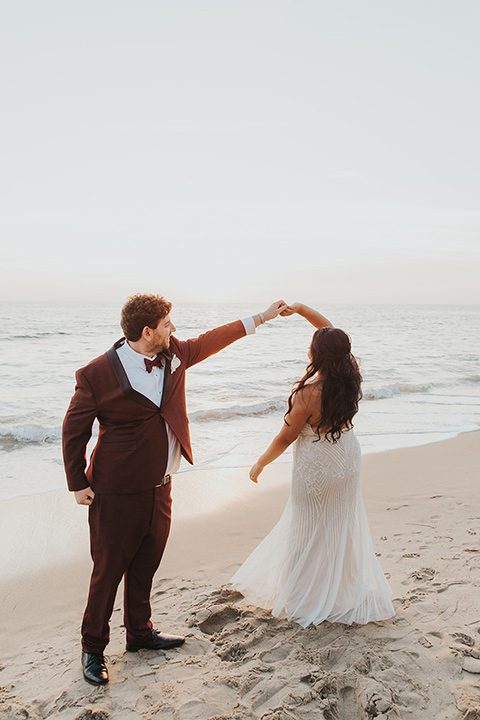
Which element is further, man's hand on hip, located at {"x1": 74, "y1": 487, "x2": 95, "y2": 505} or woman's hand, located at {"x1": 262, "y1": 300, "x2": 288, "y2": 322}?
woman's hand, located at {"x1": 262, "y1": 300, "x2": 288, "y2": 322}

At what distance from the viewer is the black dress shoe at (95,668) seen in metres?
2.74

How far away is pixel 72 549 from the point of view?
187 inches

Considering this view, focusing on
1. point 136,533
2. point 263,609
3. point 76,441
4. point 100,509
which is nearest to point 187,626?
point 263,609

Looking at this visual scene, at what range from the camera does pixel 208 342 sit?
3201mm

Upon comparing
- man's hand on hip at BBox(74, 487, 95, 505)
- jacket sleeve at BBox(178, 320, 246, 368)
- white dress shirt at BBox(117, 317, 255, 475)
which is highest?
jacket sleeve at BBox(178, 320, 246, 368)

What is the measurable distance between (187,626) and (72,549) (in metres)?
1.86

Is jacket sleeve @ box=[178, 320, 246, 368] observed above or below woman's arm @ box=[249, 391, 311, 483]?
above

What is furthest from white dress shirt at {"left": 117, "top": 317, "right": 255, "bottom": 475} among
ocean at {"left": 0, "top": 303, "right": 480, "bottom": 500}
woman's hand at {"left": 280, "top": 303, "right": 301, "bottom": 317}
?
ocean at {"left": 0, "top": 303, "right": 480, "bottom": 500}

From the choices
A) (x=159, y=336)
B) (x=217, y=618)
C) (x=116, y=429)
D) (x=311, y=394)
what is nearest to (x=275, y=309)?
(x=311, y=394)

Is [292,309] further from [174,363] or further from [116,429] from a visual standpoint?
[116,429]

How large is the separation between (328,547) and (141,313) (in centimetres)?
172

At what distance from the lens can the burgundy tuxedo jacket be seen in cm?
269

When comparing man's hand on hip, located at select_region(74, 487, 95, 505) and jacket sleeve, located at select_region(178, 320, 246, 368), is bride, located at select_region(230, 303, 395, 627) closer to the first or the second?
jacket sleeve, located at select_region(178, 320, 246, 368)

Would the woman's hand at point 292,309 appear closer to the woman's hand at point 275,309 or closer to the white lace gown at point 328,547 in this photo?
the woman's hand at point 275,309
